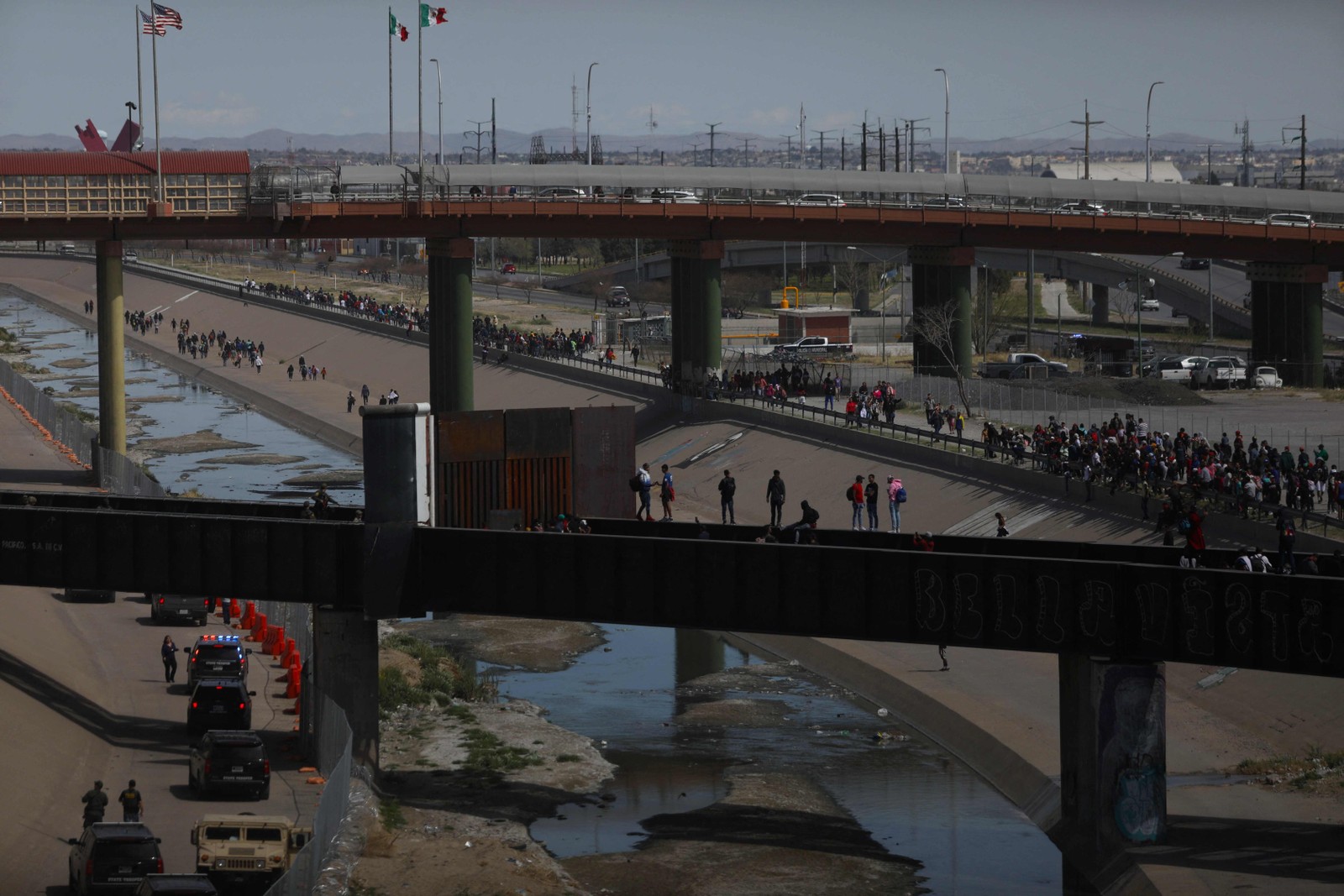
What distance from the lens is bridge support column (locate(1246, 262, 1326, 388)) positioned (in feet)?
299

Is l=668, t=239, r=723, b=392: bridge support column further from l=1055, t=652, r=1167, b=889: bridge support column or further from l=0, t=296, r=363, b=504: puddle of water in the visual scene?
l=1055, t=652, r=1167, b=889: bridge support column

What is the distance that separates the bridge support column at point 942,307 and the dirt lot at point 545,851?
50.0 meters

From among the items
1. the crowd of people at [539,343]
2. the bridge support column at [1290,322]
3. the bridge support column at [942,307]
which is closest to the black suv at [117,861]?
the bridge support column at [942,307]

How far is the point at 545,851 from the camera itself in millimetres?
36000

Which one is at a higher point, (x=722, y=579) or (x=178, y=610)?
(x=722, y=579)

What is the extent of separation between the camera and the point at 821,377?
92.8m

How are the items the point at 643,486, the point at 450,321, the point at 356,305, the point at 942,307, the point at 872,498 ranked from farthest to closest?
the point at 356,305, the point at 942,307, the point at 450,321, the point at 872,498, the point at 643,486

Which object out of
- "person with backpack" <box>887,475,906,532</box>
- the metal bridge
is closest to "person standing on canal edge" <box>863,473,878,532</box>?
"person with backpack" <box>887,475,906,532</box>

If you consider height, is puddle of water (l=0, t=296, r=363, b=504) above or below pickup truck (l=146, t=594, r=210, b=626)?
above

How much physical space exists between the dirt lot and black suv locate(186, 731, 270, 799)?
8.12ft

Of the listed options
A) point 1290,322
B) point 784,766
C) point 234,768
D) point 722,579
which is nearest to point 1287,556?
point 722,579

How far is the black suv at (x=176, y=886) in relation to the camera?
2736 cm

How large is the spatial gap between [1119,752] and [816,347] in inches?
3280

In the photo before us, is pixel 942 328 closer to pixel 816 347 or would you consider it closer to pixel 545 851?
pixel 816 347
